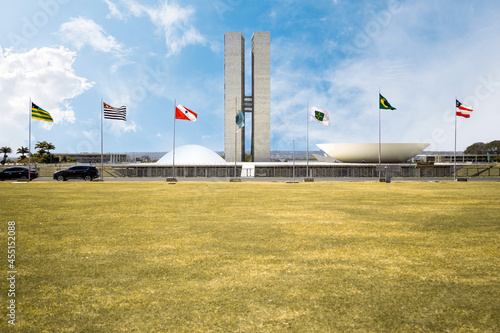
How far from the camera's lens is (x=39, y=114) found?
36.6 m

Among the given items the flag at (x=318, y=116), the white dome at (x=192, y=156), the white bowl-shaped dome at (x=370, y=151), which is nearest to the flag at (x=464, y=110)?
the flag at (x=318, y=116)

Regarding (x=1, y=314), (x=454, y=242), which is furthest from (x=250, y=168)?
(x=1, y=314)

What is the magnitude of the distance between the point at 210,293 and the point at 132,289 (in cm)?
115

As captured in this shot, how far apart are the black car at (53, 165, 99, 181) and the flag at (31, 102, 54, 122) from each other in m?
5.63

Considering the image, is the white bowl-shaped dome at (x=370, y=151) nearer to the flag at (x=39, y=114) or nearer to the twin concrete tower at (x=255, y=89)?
the twin concrete tower at (x=255, y=89)

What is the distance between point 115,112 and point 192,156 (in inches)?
1269

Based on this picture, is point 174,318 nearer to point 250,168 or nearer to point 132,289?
point 132,289

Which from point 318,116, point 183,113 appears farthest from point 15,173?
point 318,116

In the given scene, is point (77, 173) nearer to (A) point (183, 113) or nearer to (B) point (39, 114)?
(B) point (39, 114)

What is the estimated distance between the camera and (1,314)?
4332mm

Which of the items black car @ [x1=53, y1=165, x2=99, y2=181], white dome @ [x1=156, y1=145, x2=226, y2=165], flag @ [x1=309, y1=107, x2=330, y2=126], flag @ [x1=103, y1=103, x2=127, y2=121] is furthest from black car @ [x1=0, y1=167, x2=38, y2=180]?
flag @ [x1=309, y1=107, x2=330, y2=126]

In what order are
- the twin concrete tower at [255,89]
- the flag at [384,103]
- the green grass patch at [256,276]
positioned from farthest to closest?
the twin concrete tower at [255,89], the flag at [384,103], the green grass patch at [256,276]

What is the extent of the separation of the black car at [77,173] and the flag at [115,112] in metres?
6.47

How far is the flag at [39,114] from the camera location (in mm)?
36031
